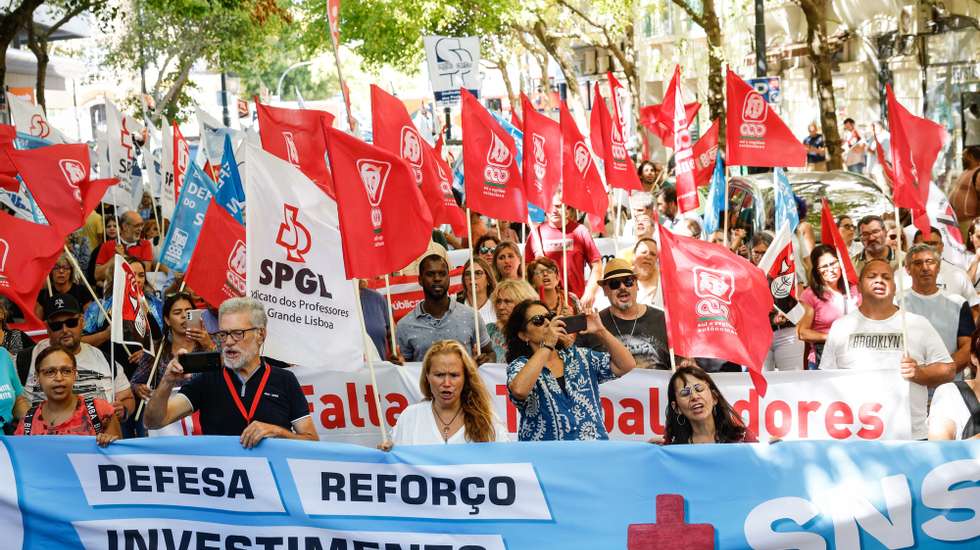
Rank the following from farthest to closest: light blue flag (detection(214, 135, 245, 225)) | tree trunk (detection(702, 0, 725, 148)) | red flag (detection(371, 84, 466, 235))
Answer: tree trunk (detection(702, 0, 725, 148)) → red flag (detection(371, 84, 466, 235)) → light blue flag (detection(214, 135, 245, 225))

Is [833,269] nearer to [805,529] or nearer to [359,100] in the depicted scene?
[805,529]

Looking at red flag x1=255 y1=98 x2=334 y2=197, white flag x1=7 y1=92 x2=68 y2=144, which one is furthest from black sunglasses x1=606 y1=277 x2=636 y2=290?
white flag x1=7 y1=92 x2=68 y2=144

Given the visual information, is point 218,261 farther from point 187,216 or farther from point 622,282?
point 622,282

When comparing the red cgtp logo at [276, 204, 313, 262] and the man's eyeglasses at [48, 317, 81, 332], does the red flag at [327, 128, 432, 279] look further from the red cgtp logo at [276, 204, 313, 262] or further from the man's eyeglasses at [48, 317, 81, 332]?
the man's eyeglasses at [48, 317, 81, 332]

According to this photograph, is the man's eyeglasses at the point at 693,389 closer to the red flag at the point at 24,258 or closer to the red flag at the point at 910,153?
the red flag at the point at 910,153

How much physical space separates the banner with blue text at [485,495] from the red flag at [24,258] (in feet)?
6.30

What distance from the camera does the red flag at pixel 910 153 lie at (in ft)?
26.5

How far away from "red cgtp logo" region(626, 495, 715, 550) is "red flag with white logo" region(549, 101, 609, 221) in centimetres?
586

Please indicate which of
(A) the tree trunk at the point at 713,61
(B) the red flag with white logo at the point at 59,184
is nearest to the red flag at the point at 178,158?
(B) the red flag with white logo at the point at 59,184

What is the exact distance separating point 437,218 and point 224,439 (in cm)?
376

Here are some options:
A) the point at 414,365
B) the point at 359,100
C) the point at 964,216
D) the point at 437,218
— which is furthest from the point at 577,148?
the point at 359,100

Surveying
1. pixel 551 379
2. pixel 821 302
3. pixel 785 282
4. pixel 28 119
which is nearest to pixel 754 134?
pixel 785 282

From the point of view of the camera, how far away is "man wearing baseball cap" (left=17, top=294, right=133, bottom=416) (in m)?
8.14

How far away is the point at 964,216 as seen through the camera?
1380 cm
